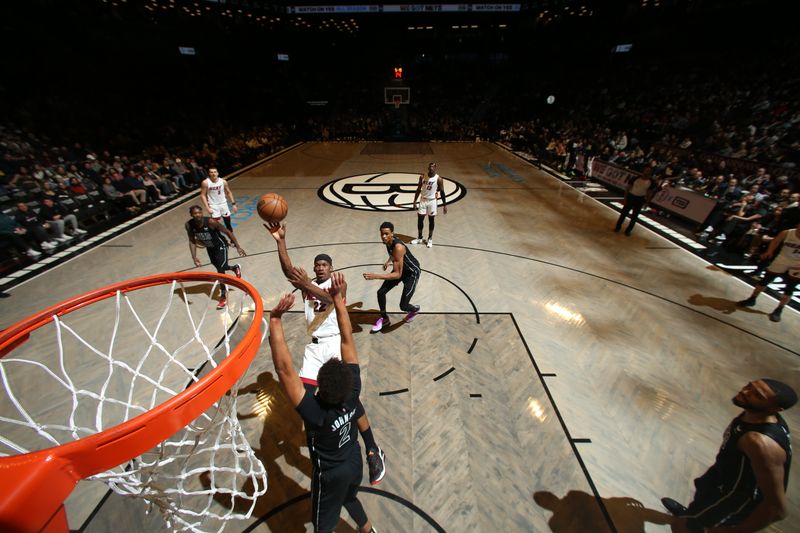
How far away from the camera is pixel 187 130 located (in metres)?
20.1

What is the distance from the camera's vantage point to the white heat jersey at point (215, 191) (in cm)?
680

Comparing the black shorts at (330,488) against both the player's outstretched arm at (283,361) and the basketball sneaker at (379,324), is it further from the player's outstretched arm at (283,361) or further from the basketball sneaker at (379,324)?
the basketball sneaker at (379,324)

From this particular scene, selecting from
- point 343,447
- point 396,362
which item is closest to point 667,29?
point 396,362

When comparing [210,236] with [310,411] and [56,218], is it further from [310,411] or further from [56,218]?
[56,218]

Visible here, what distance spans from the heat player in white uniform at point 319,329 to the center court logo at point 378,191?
7.12 meters

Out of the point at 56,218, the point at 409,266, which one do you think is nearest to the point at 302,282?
the point at 409,266

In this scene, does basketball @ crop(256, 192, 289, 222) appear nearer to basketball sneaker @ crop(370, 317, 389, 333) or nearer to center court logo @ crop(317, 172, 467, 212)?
basketball sneaker @ crop(370, 317, 389, 333)

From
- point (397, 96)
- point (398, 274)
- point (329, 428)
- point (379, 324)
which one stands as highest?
point (397, 96)

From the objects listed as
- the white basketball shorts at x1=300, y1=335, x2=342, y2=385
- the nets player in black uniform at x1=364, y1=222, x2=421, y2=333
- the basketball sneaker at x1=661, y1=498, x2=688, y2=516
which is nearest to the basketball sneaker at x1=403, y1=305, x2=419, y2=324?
the nets player in black uniform at x1=364, y1=222, x2=421, y2=333

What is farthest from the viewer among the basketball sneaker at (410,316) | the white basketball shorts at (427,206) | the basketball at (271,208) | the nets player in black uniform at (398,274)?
the white basketball shorts at (427,206)

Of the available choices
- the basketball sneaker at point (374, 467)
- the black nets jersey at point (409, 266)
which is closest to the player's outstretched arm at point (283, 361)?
the basketball sneaker at point (374, 467)

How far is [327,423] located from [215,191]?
6254 mm

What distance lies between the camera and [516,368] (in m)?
4.48

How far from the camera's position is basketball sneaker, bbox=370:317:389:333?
16.7ft
